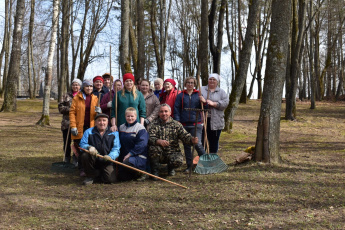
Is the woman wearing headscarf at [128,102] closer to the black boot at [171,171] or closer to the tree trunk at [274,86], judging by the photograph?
the black boot at [171,171]

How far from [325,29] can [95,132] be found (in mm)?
30758

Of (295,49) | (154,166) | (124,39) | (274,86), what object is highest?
(295,49)

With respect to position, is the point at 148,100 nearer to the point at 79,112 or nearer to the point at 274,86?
the point at 79,112

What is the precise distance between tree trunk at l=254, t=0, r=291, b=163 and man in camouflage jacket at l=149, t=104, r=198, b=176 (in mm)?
1445

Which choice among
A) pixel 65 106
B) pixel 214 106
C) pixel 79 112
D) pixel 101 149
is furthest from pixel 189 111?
pixel 65 106

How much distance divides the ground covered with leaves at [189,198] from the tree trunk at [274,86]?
0.36 m

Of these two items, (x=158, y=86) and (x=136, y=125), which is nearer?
(x=136, y=125)

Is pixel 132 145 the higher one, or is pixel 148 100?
pixel 148 100

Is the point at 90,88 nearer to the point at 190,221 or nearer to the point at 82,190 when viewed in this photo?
the point at 82,190

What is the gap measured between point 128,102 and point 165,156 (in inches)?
46.7

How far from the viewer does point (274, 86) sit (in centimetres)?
627

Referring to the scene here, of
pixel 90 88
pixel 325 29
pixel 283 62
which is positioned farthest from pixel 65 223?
pixel 325 29


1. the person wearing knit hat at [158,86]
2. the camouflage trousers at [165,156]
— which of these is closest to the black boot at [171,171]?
the camouflage trousers at [165,156]

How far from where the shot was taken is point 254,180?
217 inches
